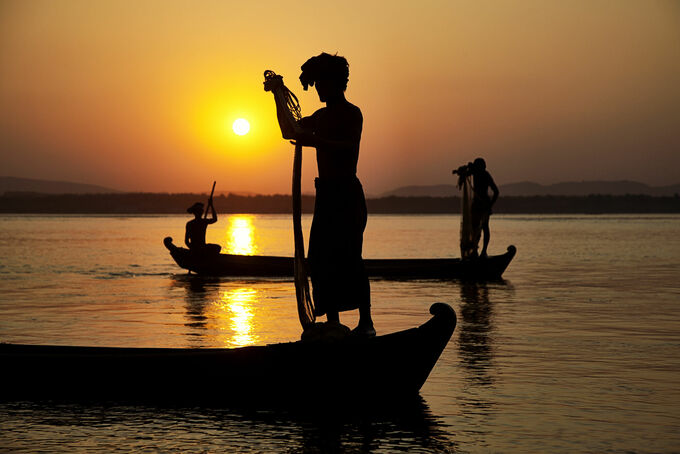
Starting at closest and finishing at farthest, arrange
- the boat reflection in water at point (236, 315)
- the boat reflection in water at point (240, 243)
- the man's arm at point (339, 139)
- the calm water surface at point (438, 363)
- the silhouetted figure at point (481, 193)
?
the calm water surface at point (438, 363) < the man's arm at point (339, 139) < the boat reflection in water at point (236, 315) < the silhouetted figure at point (481, 193) < the boat reflection in water at point (240, 243)

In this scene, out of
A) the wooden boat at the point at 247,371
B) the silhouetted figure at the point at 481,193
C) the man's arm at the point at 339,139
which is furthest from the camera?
the silhouetted figure at the point at 481,193

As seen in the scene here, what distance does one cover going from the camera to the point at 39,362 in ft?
28.4

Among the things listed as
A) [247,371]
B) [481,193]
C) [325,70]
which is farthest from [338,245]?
[481,193]

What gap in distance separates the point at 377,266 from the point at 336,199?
16.3 meters

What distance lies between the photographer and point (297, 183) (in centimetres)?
859

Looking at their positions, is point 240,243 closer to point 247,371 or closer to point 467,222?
point 467,222

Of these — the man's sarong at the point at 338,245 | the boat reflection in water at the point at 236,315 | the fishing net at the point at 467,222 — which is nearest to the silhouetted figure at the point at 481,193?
the fishing net at the point at 467,222

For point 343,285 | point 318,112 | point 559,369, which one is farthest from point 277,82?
point 559,369

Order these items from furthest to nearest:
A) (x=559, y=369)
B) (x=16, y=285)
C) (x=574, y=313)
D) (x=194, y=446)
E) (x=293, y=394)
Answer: (x=16, y=285), (x=574, y=313), (x=559, y=369), (x=293, y=394), (x=194, y=446)

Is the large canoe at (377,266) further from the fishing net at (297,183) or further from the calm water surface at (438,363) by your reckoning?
the fishing net at (297,183)

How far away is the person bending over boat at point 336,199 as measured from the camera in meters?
8.45

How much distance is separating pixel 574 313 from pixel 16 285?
13.2 m

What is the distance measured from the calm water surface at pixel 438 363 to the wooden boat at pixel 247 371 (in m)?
0.19

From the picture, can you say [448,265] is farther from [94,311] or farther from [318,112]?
[318,112]
